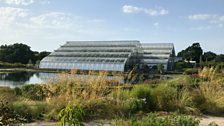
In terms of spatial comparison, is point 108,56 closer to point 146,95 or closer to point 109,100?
point 146,95

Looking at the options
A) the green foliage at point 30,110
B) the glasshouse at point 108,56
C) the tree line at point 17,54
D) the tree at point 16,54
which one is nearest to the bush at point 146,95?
the green foliage at point 30,110

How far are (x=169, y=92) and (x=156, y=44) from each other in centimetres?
5190

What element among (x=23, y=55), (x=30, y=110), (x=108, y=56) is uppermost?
(x=23, y=55)

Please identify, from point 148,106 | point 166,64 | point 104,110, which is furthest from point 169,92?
point 166,64

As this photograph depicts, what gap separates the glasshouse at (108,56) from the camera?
46.8m

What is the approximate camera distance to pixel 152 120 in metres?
5.03

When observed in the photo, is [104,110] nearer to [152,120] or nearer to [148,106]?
[148,106]

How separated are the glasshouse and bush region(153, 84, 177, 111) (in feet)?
116

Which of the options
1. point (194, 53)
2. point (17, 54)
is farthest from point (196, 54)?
point (17, 54)

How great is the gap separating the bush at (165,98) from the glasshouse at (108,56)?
35498mm

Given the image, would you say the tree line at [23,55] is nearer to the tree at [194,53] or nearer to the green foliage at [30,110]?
the tree at [194,53]

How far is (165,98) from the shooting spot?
8.48 metres

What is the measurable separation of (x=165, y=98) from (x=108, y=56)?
41103mm

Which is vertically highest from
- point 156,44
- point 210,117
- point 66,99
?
point 156,44
